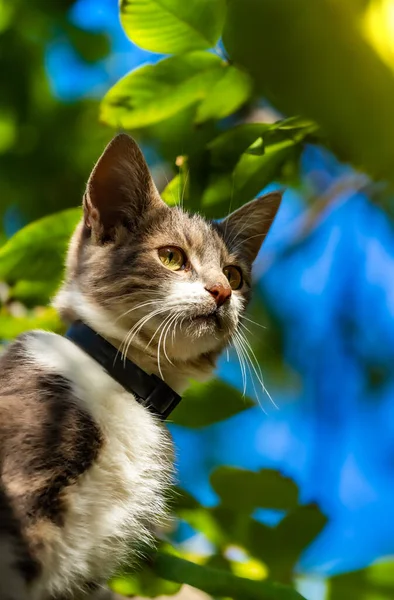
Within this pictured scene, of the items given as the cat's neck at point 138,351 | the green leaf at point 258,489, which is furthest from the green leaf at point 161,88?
the green leaf at point 258,489

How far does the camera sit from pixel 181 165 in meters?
1.35

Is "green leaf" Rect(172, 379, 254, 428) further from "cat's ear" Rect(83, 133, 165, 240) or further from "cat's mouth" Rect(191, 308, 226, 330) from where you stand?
"cat's ear" Rect(83, 133, 165, 240)

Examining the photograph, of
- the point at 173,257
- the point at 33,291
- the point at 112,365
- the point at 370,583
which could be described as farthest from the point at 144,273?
the point at 370,583

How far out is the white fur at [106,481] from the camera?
100cm

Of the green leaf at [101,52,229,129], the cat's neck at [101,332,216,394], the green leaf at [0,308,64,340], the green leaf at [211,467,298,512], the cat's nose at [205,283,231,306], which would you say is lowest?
the green leaf at [211,467,298,512]

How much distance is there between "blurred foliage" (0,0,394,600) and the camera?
1148 millimetres

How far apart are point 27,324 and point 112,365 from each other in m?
0.34

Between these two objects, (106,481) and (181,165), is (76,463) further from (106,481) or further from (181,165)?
(181,165)

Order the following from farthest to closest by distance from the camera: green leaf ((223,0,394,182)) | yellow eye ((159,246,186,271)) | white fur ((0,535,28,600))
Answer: yellow eye ((159,246,186,271)) → white fur ((0,535,28,600)) → green leaf ((223,0,394,182))

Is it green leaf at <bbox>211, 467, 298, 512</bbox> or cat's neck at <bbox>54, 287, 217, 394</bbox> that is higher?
cat's neck at <bbox>54, 287, 217, 394</bbox>

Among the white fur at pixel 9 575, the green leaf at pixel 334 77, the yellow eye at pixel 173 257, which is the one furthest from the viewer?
the yellow eye at pixel 173 257

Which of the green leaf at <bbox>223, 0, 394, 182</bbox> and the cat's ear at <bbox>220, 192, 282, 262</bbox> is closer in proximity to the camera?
the green leaf at <bbox>223, 0, 394, 182</bbox>

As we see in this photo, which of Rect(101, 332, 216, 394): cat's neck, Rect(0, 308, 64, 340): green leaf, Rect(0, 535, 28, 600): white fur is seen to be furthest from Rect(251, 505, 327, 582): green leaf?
Rect(0, 308, 64, 340): green leaf

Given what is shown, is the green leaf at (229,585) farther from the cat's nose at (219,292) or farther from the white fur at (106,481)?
the cat's nose at (219,292)
